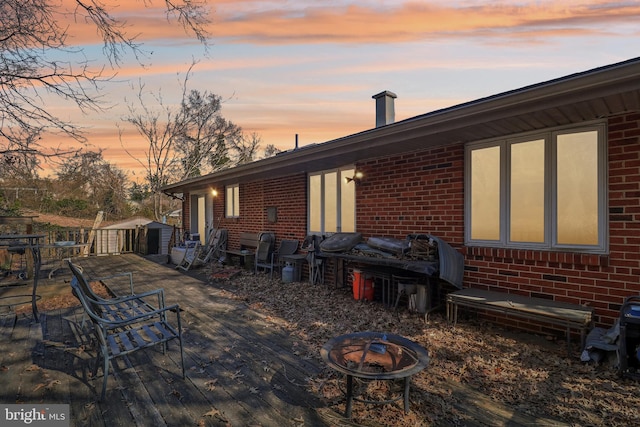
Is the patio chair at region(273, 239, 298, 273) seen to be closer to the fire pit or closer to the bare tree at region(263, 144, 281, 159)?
the fire pit

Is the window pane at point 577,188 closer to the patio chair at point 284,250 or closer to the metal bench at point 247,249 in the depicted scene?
the patio chair at point 284,250

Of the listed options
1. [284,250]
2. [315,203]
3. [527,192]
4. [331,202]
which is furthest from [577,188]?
[284,250]

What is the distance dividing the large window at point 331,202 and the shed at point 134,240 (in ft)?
28.4

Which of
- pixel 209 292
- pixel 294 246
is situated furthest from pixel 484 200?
pixel 209 292

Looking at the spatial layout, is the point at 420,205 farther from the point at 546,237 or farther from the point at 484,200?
the point at 546,237

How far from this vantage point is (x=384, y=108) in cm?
798

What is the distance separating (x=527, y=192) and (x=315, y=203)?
14.4 ft

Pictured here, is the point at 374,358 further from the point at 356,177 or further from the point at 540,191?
the point at 356,177

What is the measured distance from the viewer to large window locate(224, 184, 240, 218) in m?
10.9

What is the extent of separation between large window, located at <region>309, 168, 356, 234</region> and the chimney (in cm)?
184

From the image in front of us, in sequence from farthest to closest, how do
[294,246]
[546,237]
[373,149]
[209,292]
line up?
[294,246]
[209,292]
[373,149]
[546,237]

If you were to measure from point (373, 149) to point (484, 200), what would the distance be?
5.96 feet

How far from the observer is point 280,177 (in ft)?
29.1

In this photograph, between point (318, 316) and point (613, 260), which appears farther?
point (318, 316)
